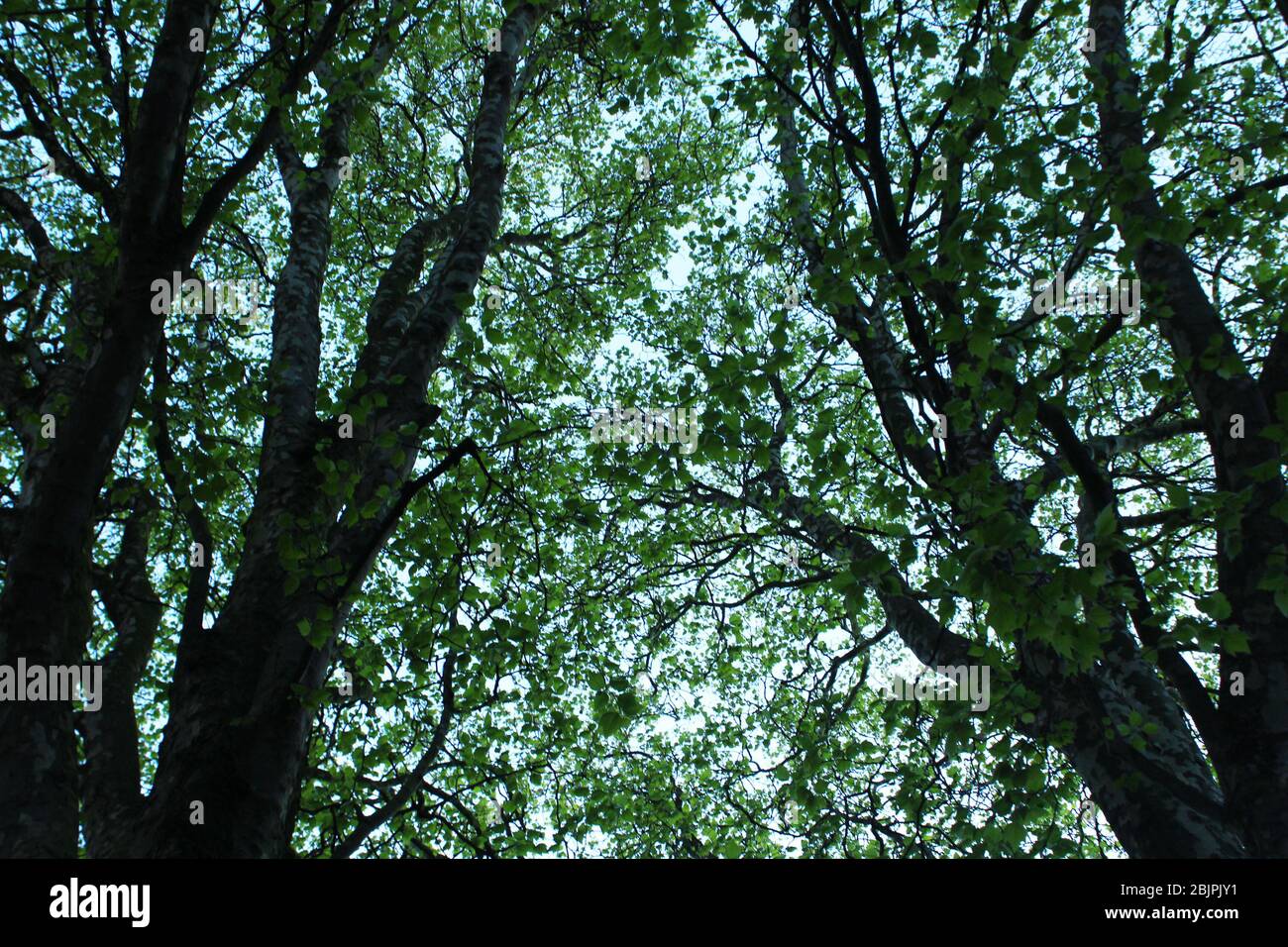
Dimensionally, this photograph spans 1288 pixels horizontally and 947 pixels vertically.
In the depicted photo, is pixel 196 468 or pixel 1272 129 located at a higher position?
pixel 1272 129

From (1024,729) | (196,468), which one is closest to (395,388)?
(196,468)

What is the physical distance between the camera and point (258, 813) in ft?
12.2

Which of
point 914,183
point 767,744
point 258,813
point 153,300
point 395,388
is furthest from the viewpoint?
point 767,744

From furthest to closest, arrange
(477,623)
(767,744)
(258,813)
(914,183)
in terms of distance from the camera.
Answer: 1. (767,744)
2. (477,623)
3. (914,183)
4. (258,813)

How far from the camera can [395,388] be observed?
18.8 ft

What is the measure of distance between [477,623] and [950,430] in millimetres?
4322

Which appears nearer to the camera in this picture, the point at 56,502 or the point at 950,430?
the point at 56,502

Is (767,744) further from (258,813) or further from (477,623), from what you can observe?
(258,813)

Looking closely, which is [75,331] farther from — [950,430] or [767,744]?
[767,744]

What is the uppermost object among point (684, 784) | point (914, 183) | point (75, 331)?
point (914, 183)
